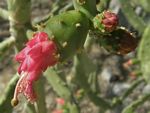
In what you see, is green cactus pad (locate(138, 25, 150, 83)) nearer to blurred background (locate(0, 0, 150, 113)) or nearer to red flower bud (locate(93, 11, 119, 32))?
red flower bud (locate(93, 11, 119, 32))

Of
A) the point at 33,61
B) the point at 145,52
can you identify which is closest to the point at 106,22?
the point at 33,61

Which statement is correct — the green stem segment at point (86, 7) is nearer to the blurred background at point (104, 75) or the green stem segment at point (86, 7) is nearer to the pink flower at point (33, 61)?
the pink flower at point (33, 61)

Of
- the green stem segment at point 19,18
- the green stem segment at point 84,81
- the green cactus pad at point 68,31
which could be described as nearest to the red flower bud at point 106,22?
the green cactus pad at point 68,31

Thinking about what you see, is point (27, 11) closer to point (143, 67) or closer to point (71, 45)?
point (71, 45)

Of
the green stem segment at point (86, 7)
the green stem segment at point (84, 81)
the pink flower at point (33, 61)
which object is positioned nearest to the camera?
the pink flower at point (33, 61)

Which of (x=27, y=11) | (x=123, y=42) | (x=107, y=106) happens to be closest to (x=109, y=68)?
(x=107, y=106)

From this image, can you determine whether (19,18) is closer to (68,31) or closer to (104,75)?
(68,31)

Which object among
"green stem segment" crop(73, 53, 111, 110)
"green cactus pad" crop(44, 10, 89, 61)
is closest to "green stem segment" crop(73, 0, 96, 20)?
"green cactus pad" crop(44, 10, 89, 61)
